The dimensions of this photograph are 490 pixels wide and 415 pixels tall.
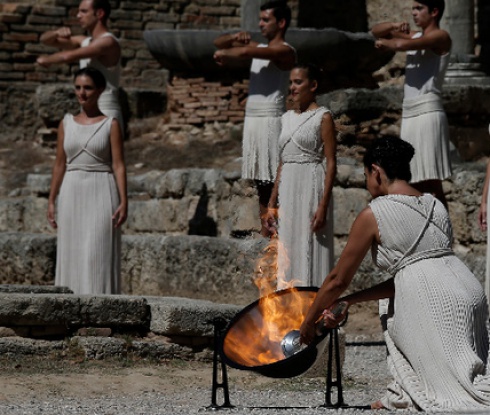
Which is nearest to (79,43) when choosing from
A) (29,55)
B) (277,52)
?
(277,52)

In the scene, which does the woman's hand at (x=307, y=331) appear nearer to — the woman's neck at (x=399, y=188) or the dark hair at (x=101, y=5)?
the woman's neck at (x=399, y=188)

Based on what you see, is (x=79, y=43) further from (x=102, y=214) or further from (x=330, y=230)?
(x=330, y=230)

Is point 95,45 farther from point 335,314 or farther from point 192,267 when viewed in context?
point 335,314

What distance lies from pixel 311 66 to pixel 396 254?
9.51ft

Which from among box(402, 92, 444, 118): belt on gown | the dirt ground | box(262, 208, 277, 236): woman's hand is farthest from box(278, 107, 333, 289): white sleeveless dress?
box(402, 92, 444, 118): belt on gown

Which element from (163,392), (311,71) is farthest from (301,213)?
(163,392)

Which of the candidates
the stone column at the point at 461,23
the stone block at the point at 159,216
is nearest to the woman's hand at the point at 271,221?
the stone block at the point at 159,216

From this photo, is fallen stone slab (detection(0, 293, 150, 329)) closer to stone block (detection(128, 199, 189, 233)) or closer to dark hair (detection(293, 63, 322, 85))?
dark hair (detection(293, 63, 322, 85))

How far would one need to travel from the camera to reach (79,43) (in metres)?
11.5

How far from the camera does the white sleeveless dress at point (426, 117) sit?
1043 cm

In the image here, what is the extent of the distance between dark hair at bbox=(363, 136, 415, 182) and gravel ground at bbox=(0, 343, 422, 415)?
42.2 inches

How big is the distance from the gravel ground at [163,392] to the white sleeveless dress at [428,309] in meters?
0.24

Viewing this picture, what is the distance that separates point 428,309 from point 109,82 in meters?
5.82

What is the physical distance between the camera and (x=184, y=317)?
7977mm
